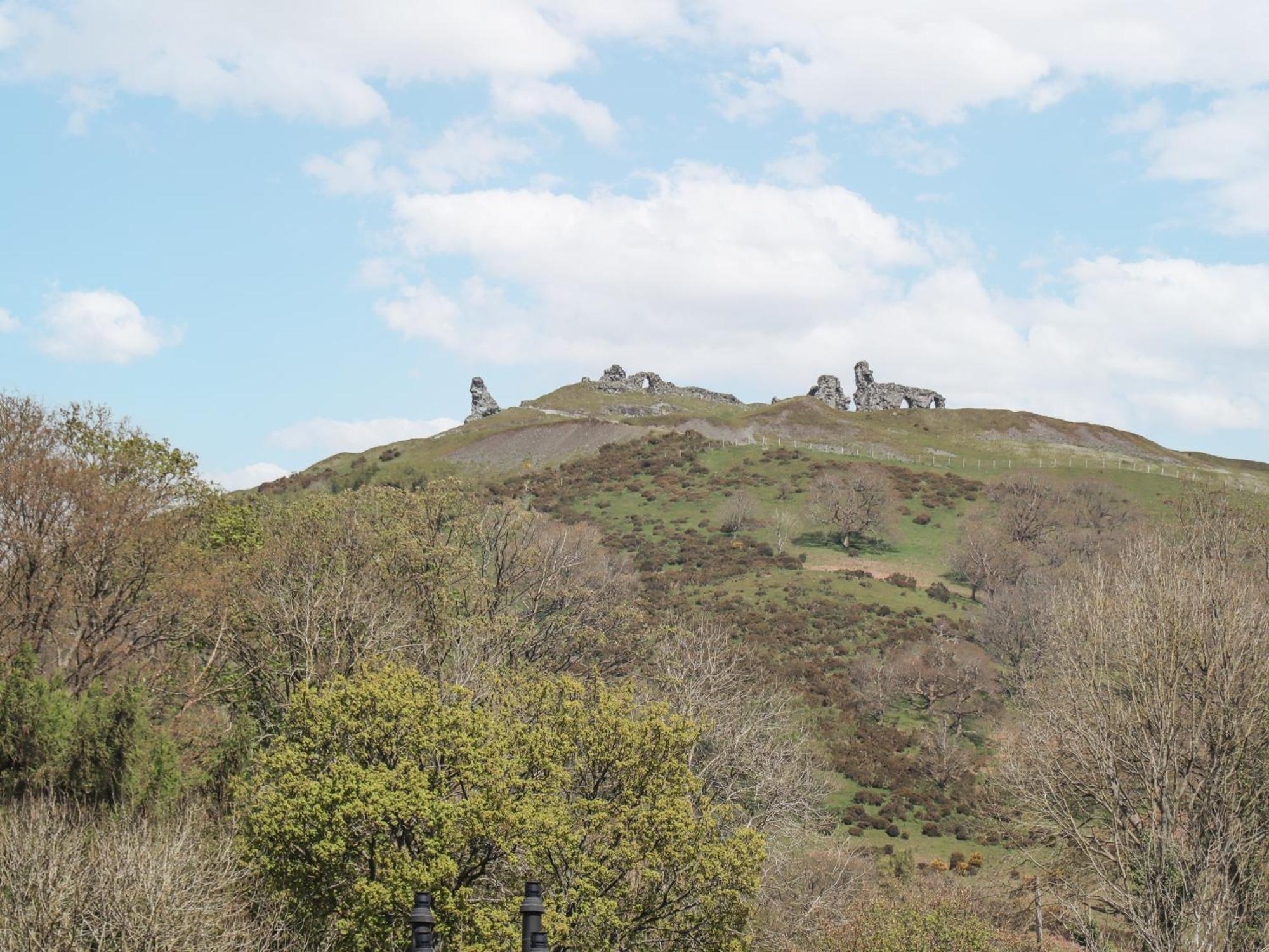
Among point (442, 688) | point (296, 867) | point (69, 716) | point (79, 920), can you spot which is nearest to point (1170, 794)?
point (442, 688)

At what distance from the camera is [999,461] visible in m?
144

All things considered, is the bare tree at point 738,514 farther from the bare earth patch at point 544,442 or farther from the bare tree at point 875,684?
the bare earth patch at point 544,442

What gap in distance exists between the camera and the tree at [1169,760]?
2691cm

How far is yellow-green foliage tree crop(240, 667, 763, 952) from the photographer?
22.0 metres

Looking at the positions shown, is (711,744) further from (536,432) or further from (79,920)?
(536,432)

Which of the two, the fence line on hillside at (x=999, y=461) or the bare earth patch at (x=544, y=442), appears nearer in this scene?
the fence line on hillside at (x=999, y=461)

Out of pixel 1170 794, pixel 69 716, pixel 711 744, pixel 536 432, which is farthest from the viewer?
pixel 536 432

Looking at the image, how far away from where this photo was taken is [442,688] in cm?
2966

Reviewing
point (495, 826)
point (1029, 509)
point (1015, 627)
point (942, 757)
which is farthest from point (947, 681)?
point (495, 826)

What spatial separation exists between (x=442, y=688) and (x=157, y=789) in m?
7.93

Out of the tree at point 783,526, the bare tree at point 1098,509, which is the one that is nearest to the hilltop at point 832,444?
the bare tree at point 1098,509

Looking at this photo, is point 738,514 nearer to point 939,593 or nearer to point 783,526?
point 783,526

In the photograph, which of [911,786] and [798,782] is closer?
[798,782]

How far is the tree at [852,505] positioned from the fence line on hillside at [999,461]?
23989 mm
